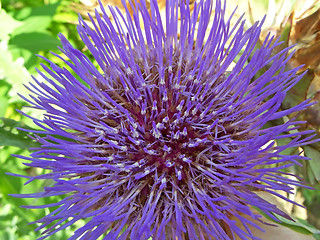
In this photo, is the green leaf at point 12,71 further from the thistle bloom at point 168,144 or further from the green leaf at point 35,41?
the thistle bloom at point 168,144

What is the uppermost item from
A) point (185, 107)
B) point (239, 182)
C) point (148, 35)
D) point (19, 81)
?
point (19, 81)

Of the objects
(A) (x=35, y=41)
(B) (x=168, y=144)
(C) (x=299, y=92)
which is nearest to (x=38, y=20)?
(A) (x=35, y=41)

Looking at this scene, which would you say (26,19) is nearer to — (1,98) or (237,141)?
(1,98)

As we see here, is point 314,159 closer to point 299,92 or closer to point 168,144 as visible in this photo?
point 299,92

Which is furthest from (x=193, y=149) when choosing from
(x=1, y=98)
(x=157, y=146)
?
(x=1, y=98)

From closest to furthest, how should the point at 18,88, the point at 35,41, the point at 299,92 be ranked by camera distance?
the point at 299,92, the point at 18,88, the point at 35,41

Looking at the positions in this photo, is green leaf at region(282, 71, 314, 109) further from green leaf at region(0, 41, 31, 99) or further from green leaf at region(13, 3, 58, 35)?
green leaf at region(13, 3, 58, 35)
